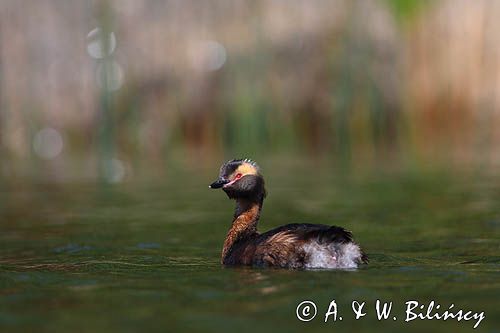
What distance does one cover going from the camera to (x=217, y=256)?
9711mm

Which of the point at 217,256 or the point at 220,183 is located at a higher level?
the point at 220,183

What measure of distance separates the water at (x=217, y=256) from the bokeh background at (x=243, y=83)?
15.6 ft

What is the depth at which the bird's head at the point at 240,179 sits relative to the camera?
9.15 m

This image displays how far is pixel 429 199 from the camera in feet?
46.4

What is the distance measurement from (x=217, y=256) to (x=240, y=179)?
0.85 m

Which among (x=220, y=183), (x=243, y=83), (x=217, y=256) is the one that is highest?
(x=243, y=83)

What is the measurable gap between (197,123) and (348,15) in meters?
4.75

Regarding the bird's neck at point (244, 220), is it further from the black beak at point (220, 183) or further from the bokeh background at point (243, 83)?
the bokeh background at point (243, 83)

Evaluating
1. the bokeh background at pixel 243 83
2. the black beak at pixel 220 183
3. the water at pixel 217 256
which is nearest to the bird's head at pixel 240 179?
the black beak at pixel 220 183

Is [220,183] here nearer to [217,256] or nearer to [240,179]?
[240,179]

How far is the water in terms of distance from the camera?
250 inches

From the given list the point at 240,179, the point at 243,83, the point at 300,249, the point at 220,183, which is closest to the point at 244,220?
the point at 240,179

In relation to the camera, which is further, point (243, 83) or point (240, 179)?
point (243, 83)

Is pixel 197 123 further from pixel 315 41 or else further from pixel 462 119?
pixel 462 119
